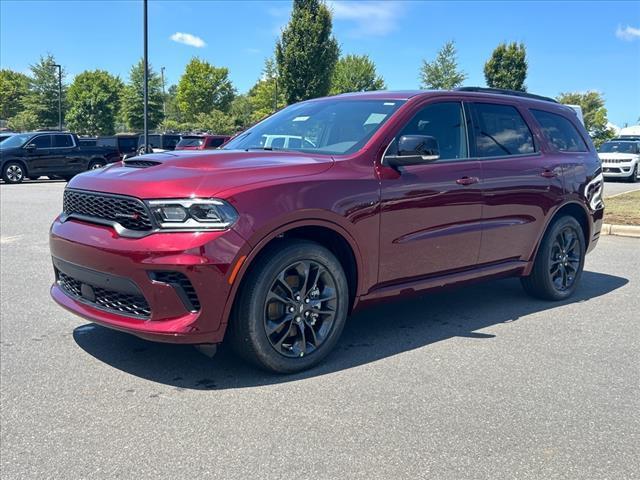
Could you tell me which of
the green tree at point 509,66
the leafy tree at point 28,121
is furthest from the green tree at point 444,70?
the leafy tree at point 28,121

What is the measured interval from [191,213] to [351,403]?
1370 mm

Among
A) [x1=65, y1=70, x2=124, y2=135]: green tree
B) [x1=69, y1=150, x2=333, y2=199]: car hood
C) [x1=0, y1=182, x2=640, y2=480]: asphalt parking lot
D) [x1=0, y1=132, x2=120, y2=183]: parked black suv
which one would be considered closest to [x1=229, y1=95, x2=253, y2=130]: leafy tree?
[x1=65, y1=70, x2=124, y2=135]: green tree

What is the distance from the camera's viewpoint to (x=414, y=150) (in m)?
4.09

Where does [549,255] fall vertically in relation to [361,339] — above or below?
above

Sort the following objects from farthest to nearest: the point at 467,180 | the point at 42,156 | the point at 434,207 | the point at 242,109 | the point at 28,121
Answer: the point at 242,109 < the point at 28,121 < the point at 42,156 < the point at 467,180 < the point at 434,207

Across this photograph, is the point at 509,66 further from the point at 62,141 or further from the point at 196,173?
the point at 196,173

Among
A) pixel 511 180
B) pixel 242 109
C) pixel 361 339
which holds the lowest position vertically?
pixel 361 339

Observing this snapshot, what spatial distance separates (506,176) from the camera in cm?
499

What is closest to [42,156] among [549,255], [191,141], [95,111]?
[191,141]

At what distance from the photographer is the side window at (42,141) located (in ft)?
68.5

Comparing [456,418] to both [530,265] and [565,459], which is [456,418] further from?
[530,265]

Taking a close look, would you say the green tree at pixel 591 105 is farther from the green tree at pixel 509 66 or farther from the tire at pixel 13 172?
the tire at pixel 13 172

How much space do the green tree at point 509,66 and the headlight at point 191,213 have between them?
37.4m

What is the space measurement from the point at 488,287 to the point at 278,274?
135 inches
